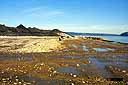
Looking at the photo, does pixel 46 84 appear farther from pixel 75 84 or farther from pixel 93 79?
pixel 93 79

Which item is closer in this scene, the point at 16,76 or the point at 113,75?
the point at 16,76

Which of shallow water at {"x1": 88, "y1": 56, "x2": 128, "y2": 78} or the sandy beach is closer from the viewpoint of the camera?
shallow water at {"x1": 88, "y1": 56, "x2": 128, "y2": 78}

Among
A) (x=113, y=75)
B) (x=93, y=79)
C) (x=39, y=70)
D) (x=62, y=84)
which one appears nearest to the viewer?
(x=62, y=84)

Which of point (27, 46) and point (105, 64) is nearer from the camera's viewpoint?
point (105, 64)

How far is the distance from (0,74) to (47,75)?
12.6 ft

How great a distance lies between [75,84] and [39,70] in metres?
6.83

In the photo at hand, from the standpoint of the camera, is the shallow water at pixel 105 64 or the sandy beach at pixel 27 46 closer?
the shallow water at pixel 105 64

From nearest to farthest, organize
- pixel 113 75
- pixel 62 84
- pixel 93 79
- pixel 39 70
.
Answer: pixel 62 84
pixel 93 79
pixel 113 75
pixel 39 70

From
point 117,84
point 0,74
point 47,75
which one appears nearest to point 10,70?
point 0,74

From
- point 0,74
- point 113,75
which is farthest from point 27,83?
point 113,75

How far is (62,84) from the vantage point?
18078mm

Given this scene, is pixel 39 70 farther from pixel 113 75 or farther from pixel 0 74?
pixel 113 75

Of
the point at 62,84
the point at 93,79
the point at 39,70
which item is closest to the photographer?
the point at 62,84

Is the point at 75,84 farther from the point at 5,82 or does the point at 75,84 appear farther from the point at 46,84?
the point at 5,82
